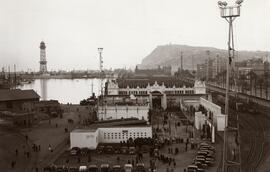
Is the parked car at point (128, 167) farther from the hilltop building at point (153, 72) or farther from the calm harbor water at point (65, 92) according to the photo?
the hilltop building at point (153, 72)

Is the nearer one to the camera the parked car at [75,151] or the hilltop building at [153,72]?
the parked car at [75,151]

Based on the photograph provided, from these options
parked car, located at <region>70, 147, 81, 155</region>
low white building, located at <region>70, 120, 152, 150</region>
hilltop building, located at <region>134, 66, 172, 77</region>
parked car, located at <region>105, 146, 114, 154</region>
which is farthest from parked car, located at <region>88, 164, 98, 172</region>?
hilltop building, located at <region>134, 66, 172, 77</region>

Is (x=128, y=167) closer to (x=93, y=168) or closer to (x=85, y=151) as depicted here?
(x=93, y=168)

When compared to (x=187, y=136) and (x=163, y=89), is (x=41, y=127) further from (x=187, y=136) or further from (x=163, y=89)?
(x=163, y=89)

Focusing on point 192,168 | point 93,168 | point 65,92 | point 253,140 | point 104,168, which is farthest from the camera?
point 65,92

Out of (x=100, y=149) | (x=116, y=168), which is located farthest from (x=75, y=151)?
(x=116, y=168)

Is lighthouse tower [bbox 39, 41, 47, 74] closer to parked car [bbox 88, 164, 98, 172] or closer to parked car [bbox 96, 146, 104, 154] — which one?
parked car [bbox 96, 146, 104, 154]

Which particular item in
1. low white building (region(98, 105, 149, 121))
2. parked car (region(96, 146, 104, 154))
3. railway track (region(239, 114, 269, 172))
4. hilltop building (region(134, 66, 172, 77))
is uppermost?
hilltop building (region(134, 66, 172, 77))

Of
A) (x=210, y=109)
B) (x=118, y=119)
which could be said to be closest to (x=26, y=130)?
(x=118, y=119)

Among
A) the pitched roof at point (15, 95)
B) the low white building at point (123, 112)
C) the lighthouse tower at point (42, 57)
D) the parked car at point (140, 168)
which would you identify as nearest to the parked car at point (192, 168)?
the parked car at point (140, 168)
